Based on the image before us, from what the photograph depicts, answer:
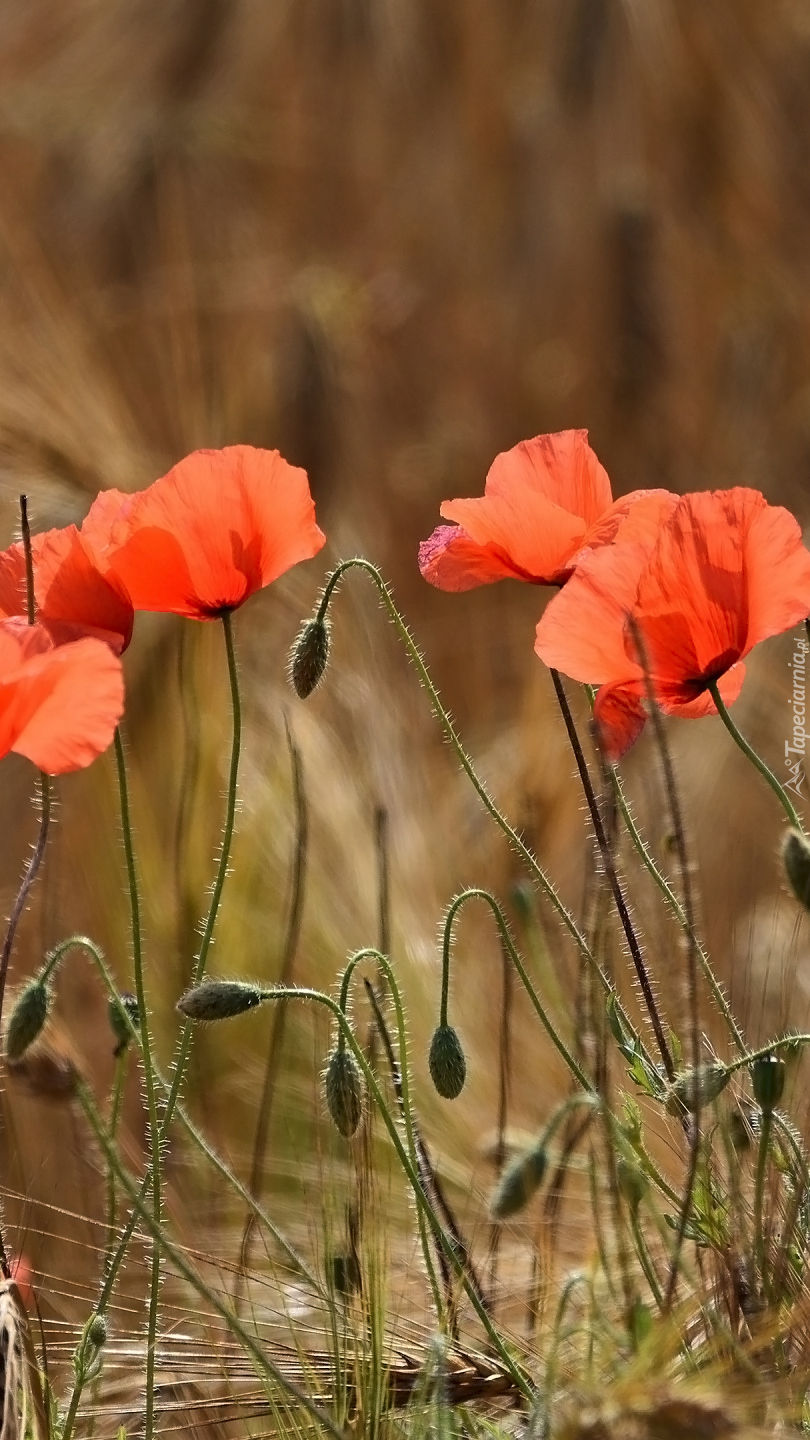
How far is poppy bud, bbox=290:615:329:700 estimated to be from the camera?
61cm

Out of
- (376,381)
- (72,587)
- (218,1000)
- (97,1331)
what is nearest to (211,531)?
(72,587)

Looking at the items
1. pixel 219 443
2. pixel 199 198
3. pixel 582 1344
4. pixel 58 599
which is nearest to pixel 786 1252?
pixel 582 1344

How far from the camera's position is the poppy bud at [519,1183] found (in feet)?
1.62

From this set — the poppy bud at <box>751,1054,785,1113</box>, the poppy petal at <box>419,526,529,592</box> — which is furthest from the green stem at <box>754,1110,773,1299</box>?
the poppy petal at <box>419,526,529,592</box>

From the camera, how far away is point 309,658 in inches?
24.4

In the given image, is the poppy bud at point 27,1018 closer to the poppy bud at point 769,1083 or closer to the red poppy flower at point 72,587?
the red poppy flower at point 72,587

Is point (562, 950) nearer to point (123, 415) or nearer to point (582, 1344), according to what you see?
point (582, 1344)

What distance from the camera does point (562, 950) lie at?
0.81 meters

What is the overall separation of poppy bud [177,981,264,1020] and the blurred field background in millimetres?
159

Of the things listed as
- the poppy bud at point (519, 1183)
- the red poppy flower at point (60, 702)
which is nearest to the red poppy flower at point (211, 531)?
the red poppy flower at point (60, 702)

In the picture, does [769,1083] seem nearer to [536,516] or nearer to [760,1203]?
[760,1203]

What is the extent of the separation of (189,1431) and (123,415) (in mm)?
805

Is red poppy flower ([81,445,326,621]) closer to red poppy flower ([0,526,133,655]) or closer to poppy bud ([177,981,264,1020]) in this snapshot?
red poppy flower ([0,526,133,655])

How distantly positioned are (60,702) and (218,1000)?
122mm
